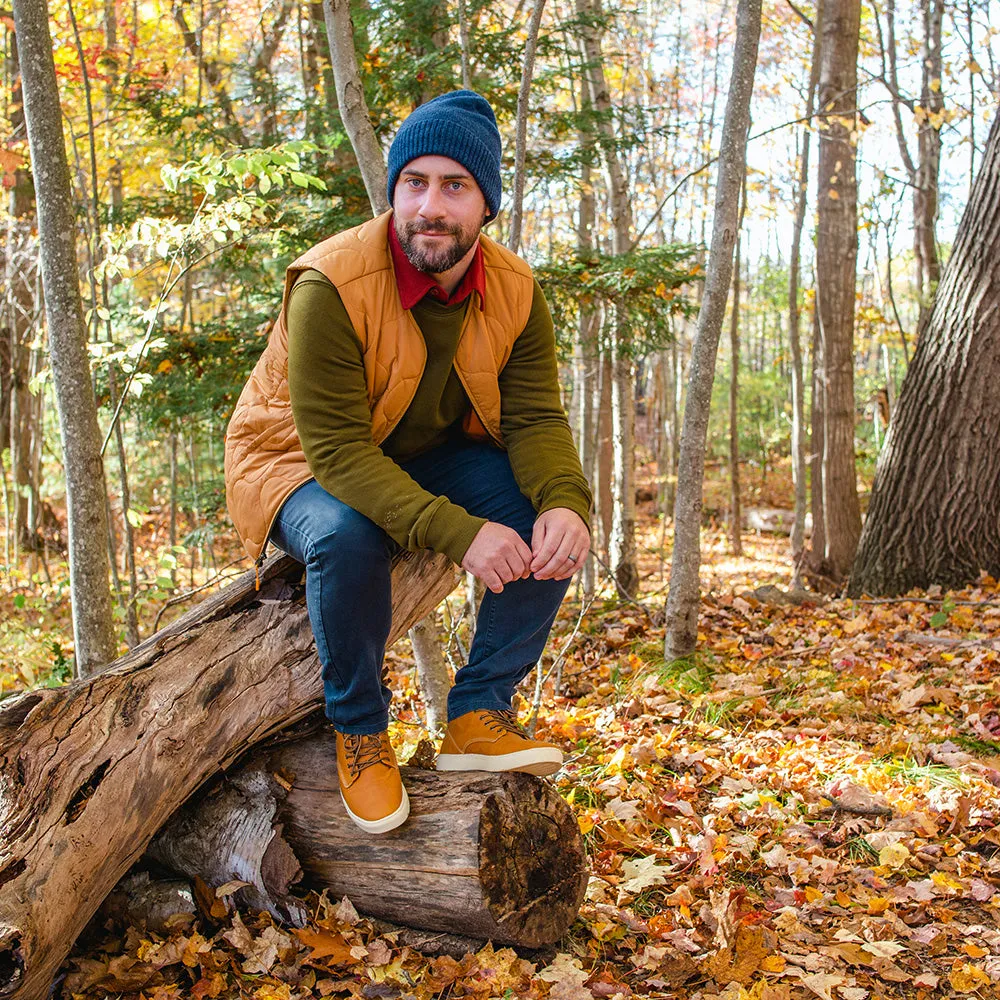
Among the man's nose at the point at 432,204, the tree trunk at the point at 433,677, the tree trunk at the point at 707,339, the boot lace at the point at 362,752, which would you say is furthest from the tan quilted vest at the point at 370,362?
the tree trunk at the point at 707,339

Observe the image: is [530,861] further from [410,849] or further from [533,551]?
[533,551]

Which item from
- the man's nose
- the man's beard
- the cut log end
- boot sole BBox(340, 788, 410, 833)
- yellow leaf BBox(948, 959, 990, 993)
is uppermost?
the man's nose

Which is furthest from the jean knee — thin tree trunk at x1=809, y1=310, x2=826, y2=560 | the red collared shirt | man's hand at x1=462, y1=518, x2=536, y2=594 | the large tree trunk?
thin tree trunk at x1=809, y1=310, x2=826, y2=560

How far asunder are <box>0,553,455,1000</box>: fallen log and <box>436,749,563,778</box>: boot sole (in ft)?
1.63

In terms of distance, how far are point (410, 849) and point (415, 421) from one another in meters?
1.21

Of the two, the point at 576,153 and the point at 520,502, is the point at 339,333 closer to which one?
the point at 520,502

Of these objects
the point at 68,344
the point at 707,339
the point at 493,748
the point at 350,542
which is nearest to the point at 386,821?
the point at 493,748

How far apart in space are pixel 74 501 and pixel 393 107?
424 cm

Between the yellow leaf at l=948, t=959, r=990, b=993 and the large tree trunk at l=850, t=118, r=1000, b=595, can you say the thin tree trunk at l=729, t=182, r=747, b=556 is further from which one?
the yellow leaf at l=948, t=959, r=990, b=993

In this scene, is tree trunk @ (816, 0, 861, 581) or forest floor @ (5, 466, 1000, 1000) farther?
tree trunk @ (816, 0, 861, 581)

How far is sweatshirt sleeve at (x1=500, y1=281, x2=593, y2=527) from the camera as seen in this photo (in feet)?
8.88

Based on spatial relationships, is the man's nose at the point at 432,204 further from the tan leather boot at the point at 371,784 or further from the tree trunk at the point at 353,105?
the tan leather boot at the point at 371,784

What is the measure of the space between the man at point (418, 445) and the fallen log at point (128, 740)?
9.4 inches

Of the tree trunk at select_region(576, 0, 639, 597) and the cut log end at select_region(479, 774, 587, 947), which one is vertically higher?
the tree trunk at select_region(576, 0, 639, 597)
